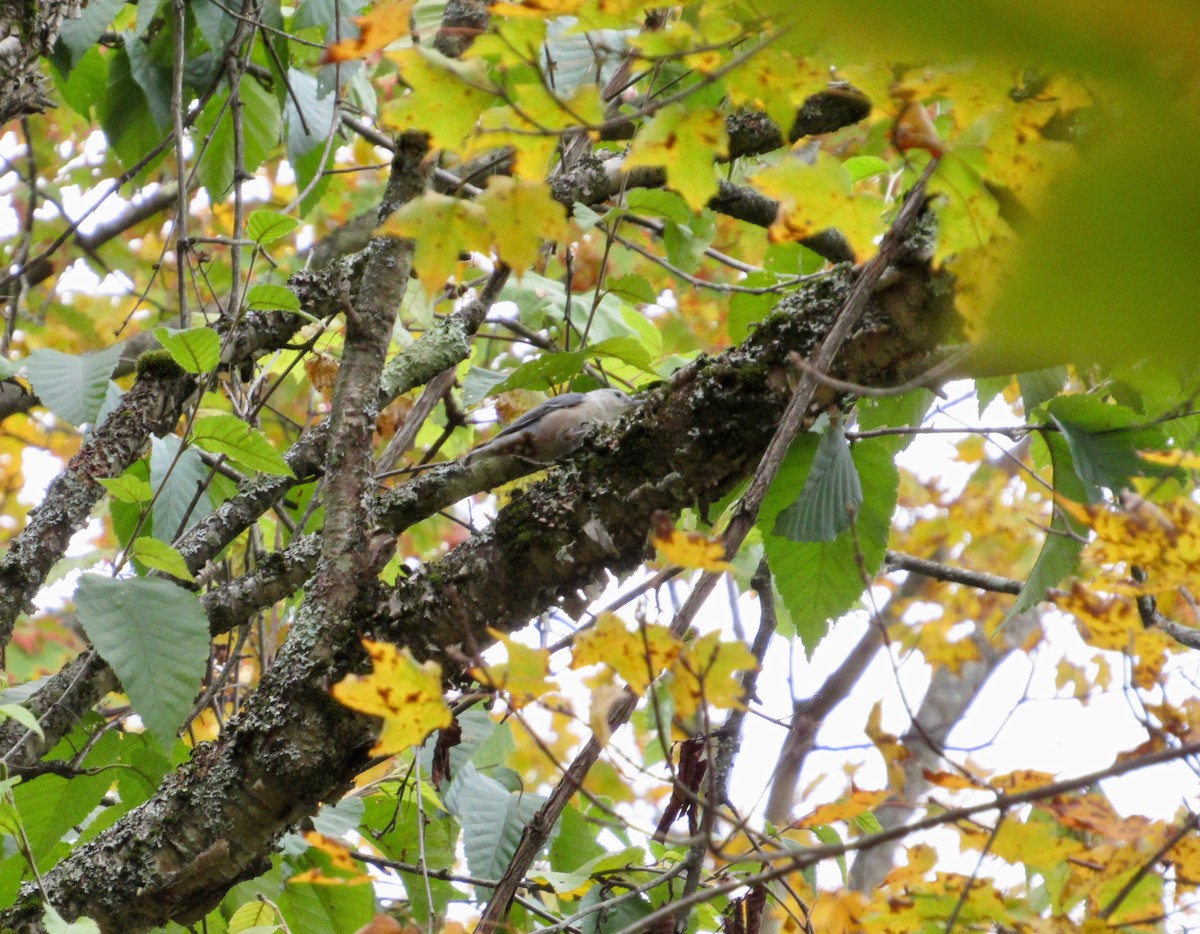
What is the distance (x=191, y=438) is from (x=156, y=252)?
4333 mm

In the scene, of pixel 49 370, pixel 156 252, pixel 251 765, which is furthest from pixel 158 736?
pixel 156 252

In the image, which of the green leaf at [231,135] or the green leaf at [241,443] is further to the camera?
the green leaf at [231,135]

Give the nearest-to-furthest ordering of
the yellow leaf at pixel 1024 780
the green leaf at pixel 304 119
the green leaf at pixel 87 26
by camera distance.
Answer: the yellow leaf at pixel 1024 780
the green leaf at pixel 87 26
the green leaf at pixel 304 119

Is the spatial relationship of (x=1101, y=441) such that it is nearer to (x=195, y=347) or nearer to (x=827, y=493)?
(x=827, y=493)

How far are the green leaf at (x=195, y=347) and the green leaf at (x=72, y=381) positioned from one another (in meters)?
0.25

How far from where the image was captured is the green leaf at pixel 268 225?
5.19 ft

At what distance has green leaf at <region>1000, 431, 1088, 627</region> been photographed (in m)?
1.42

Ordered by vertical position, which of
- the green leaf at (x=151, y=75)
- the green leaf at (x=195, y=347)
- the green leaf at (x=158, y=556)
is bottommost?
the green leaf at (x=158, y=556)

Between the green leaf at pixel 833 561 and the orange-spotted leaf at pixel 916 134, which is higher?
the orange-spotted leaf at pixel 916 134

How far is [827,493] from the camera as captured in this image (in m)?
1.35

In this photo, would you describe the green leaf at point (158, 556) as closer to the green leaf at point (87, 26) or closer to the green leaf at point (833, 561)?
the green leaf at point (833, 561)

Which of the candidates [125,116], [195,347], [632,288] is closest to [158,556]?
[195,347]

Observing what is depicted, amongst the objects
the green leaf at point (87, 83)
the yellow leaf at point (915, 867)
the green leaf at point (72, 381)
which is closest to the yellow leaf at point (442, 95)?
the green leaf at point (72, 381)

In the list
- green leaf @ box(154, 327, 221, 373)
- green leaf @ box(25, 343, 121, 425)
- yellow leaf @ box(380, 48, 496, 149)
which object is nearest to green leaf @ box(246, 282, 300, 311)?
green leaf @ box(154, 327, 221, 373)
